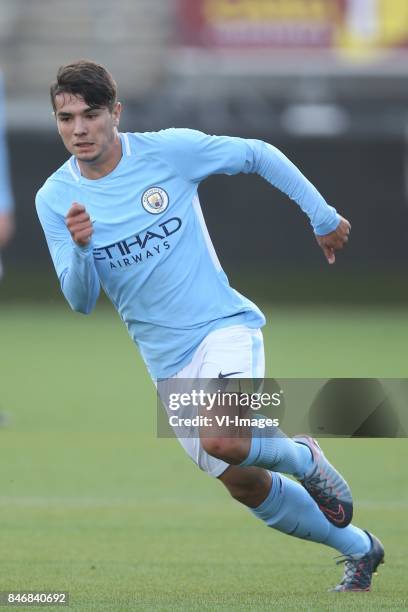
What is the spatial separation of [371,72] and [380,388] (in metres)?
19.4

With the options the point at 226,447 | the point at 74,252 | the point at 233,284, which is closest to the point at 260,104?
the point at 233,284

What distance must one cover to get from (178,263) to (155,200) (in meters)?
0.28

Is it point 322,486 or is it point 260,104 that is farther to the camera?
point 260,104

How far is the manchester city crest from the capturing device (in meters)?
5.65

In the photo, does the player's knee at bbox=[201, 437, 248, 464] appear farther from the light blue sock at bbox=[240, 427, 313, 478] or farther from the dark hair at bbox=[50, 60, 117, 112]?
the dark hair at bbox=[50, 60, 117, 112]

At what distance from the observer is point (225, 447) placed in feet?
17.3

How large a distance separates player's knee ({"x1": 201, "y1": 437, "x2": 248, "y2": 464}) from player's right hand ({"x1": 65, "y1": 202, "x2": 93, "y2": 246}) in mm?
902

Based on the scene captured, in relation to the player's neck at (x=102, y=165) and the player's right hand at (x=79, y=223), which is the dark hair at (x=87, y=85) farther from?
the player's right hand at (x=79, y=223)

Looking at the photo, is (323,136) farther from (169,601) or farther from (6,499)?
(169,601)

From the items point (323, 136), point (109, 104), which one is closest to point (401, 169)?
point (323, 136)

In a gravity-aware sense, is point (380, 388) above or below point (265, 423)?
below

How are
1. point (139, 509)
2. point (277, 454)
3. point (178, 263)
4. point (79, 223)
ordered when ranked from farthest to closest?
point (139, 509) → point (178, 263) → point (277, 454) → point (79, 223)

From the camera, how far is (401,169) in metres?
18.5

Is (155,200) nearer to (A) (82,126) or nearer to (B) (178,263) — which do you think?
(B) (178,263)
